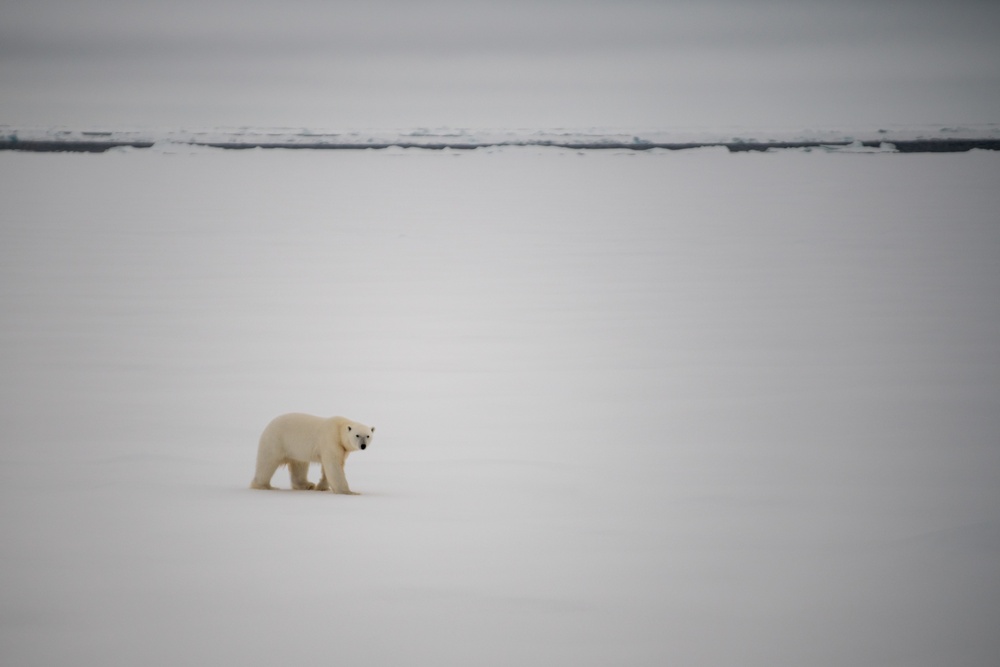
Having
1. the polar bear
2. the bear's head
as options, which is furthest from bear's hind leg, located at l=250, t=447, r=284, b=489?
the bear's head

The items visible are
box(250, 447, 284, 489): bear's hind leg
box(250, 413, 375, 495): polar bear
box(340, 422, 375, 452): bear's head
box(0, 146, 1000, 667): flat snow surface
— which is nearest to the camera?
box(0, 146, 1000, 667): flat snow surface

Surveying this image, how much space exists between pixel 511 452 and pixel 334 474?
1.13m

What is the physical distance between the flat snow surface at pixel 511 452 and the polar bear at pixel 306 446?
12 centimetres

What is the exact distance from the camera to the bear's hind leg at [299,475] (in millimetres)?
3451

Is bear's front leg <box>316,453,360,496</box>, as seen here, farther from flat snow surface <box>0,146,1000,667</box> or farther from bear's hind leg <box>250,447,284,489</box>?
bear's hind leg <box>250,447,284,489</box>

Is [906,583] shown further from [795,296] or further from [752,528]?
[795,296]

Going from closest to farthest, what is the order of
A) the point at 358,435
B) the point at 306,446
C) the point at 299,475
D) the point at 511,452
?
the point at 358,435, the point at 306,446, the point at 299,475, the point at 511,452

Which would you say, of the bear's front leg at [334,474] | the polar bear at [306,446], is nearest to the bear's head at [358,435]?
the polar bear at [306,446]

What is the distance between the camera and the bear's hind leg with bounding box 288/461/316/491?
345 cm

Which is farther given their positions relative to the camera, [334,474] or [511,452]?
[511,452]

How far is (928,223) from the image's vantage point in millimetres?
12617

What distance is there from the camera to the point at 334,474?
129 inches

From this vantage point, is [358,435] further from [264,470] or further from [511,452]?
[511,452]

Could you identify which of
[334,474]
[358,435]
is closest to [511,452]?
[334,474]
